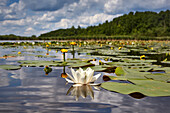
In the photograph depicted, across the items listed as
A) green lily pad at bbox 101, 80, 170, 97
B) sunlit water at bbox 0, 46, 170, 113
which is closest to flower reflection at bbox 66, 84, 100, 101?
sunlit water at bbox 0, 46, 170, 113

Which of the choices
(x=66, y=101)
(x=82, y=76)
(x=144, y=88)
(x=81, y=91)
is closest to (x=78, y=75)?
(x=82, y=76)

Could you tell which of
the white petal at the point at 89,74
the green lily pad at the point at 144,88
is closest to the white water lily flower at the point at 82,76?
the white petal at the point at 89,74

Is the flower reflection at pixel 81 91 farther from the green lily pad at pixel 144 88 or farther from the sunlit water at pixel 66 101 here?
the green lily pad at pixel 144 88

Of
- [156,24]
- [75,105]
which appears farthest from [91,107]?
[156,24]

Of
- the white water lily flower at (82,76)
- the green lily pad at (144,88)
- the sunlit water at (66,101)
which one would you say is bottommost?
the sunlit water at (66,101)

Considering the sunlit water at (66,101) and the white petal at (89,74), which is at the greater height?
the white petal at (89,74)

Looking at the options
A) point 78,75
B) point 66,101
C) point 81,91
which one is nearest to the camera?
point 66,101

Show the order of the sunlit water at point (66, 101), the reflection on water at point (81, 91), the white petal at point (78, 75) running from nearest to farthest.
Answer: the sunlit water at point (66, 101) < the reflection on water at point (81, 91) < the white petal at point (78, 75)

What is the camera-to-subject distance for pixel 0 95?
136cm

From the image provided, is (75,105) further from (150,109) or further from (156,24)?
(156,24)

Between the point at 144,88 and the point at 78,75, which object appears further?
the point at 78,75

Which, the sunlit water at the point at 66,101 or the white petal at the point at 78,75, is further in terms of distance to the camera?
the white petal at the point at 78,75

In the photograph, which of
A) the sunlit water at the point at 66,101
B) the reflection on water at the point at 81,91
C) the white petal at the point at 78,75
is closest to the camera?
the sunlit water at the point at 66,101

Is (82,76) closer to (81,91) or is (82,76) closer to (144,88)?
(81,91)
